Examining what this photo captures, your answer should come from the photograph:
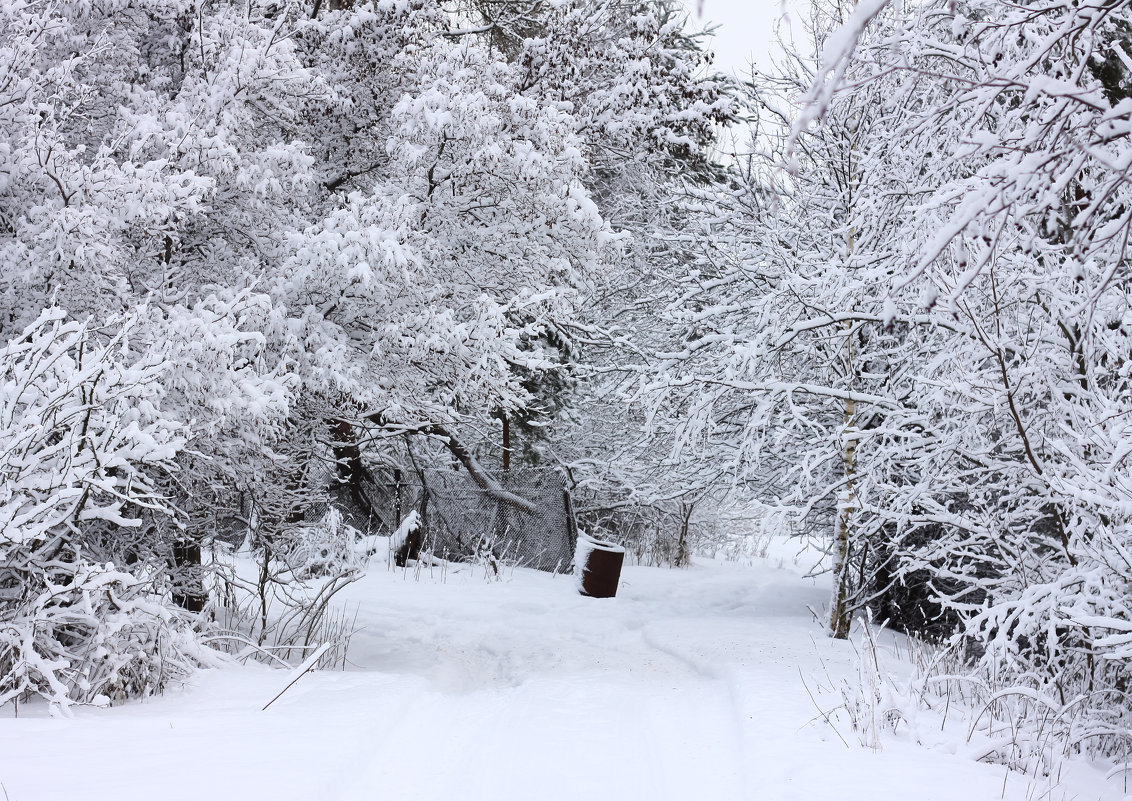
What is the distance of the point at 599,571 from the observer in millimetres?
11781

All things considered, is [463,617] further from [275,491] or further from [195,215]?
[195,215]

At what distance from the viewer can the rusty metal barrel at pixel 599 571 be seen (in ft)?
38.6

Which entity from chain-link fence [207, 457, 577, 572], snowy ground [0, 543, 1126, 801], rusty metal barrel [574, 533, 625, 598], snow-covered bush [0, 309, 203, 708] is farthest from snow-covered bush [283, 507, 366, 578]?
snow-covered bush [0, 309, 203, 708]

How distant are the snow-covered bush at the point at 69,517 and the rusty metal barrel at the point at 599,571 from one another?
7.27 metres

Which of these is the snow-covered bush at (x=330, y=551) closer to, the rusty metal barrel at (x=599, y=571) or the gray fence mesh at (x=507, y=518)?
the gray fence mesh at (x=507, y=518)

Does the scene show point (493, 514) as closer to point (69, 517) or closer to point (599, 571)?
point (599, 571)

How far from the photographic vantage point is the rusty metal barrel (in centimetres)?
1177

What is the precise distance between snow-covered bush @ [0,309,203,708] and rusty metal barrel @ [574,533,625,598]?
727 cm

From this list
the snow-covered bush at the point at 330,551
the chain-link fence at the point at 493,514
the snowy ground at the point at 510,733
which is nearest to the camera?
the snowy ground at the point at 510,733

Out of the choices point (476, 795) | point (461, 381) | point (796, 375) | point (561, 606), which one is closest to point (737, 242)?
point (796, 375)

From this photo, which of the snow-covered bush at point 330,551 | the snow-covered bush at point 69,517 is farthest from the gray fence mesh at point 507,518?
the snow-covered bush at point 69,517

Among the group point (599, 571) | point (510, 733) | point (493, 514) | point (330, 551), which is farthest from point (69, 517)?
point (493, 514)

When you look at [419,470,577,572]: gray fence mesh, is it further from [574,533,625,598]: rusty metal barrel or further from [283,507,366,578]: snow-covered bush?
[283,507,366,578]: snow-covered bush

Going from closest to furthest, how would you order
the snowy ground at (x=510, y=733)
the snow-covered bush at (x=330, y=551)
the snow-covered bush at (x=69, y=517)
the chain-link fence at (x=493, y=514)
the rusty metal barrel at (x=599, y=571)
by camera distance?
the snowy ground at (x=510, y=733)
the snow-covered bush at (x=69, y=517)
the snow-covered bush at (x=330, y=551)
the rusty metal barrel at (x=599, y=571)
the chain-link fence at (x=493, y=514)
